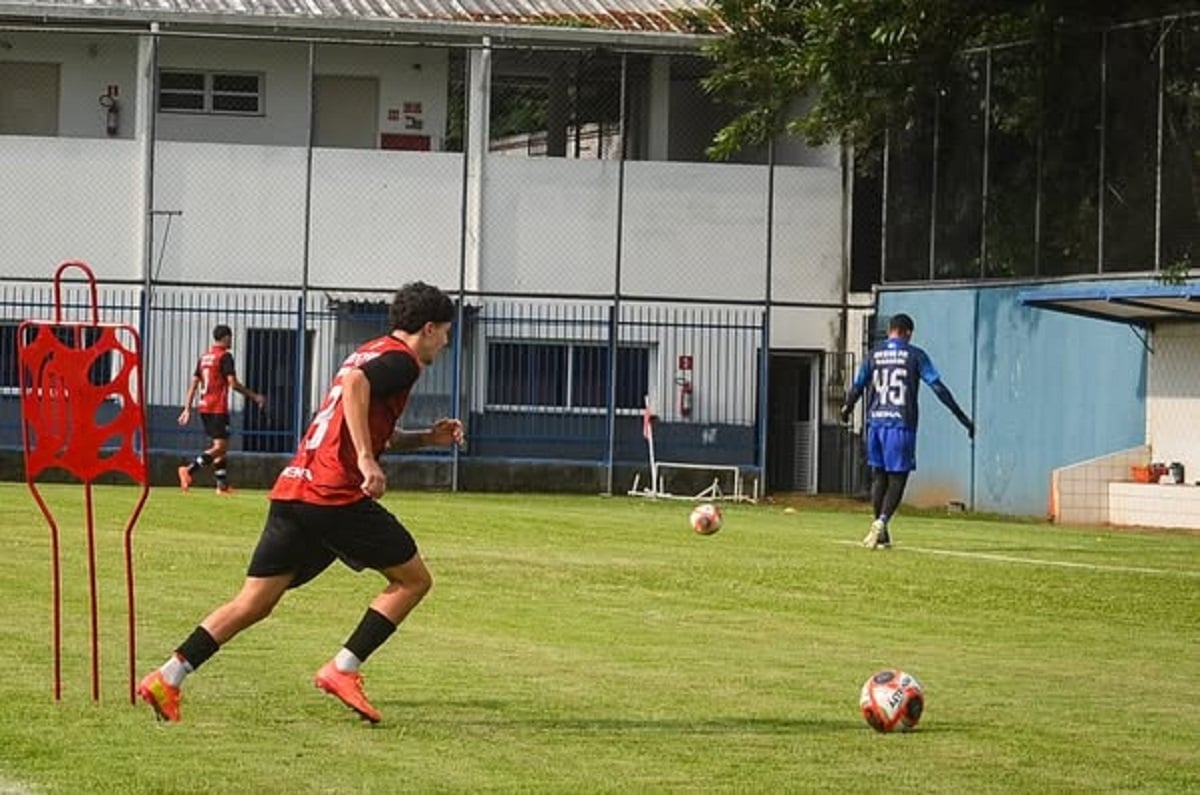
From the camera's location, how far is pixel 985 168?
38.8m

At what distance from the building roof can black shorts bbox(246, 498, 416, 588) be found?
31.0m

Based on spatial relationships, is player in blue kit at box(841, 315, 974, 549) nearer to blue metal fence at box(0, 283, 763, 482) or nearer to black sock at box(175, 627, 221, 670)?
black sock at box(175, 627, 221, 670)

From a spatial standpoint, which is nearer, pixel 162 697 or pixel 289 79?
pixel 162 697

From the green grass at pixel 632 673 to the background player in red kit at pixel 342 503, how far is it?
33 centimetres

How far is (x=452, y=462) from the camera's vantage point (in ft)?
135

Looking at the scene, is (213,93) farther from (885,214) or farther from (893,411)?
(893,411)

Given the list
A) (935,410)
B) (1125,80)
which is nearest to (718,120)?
(935,410)

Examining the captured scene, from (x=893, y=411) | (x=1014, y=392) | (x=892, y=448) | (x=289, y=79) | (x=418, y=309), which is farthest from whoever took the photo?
(x=289, y=79)

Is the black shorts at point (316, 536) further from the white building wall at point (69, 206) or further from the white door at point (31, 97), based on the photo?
the white door at point (31, 97)

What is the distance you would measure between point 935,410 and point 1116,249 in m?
6.20

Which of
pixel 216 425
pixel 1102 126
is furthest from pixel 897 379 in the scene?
pixel 1102 126

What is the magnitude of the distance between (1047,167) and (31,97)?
16.7 meters

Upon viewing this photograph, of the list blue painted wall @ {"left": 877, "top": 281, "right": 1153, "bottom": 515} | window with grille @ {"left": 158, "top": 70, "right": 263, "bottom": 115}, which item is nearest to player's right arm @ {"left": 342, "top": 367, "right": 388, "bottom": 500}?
blue painted wall @ {"left": 877, "top": 281, "right": 1153, "bottom": 515}

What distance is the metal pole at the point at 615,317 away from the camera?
136ft
